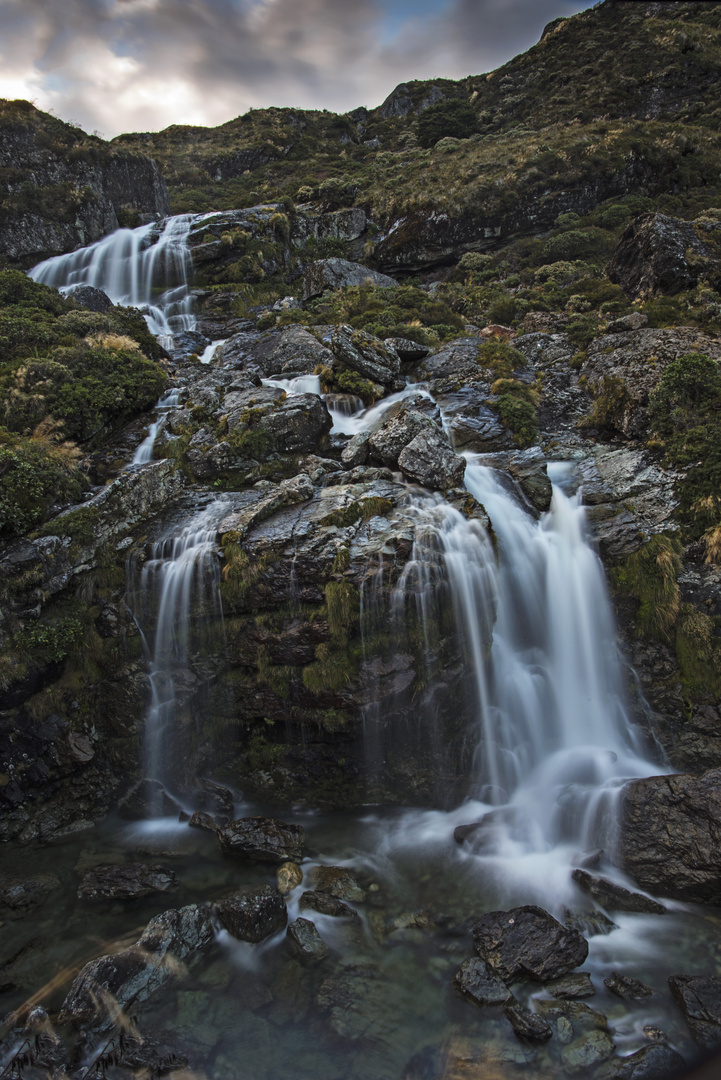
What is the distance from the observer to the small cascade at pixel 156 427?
14438 mm

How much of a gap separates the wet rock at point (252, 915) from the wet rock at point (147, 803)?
2.84m

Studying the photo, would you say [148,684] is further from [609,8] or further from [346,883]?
[609,8]

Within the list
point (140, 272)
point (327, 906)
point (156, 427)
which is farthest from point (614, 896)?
point (140, 272)

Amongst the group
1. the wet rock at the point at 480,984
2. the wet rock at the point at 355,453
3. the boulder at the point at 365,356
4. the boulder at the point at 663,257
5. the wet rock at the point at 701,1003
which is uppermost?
the boulder at the point at 663,257

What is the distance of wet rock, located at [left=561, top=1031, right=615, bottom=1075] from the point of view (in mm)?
5035

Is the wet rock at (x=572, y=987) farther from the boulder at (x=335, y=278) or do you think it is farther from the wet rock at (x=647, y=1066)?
the boulder at (x=335, y=278)

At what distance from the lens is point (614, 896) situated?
7039 mm

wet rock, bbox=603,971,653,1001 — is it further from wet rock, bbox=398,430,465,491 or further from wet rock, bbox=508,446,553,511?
wet rock, bbox=398,430,465,491

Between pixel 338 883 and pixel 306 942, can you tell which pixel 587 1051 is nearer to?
pixel 306 942

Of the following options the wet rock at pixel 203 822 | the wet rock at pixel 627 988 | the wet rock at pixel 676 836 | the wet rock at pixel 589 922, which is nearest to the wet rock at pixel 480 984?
the wet rock at pixel 627 988

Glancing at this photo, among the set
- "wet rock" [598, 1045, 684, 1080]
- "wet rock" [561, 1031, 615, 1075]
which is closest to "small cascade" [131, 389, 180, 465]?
"wet rock" [561, 1031, 615, 1075]

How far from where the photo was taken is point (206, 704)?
32.2ft

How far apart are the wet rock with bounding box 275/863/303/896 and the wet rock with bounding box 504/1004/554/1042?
333cm

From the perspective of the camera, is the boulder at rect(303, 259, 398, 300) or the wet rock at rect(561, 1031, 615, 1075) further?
the boulder at rect(303, 259, 398, 300)
